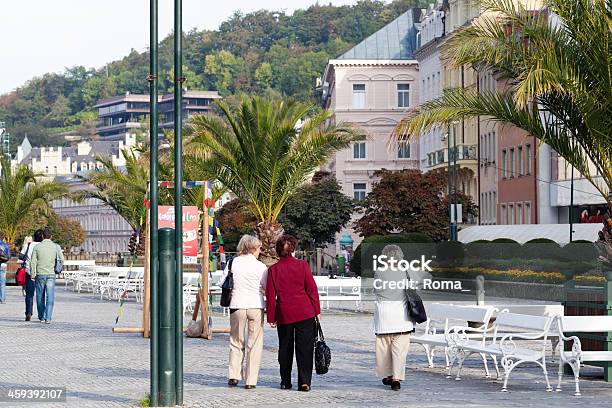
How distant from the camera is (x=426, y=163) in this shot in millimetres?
102125

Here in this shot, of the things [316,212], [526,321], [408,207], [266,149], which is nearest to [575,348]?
[526,321]

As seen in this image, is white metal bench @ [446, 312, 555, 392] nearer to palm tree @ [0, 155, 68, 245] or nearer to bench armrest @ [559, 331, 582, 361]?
bench armrest @ [559, 331, 582, 361]

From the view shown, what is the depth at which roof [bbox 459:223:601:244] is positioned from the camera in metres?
58.8

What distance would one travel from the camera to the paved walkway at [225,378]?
16.8m

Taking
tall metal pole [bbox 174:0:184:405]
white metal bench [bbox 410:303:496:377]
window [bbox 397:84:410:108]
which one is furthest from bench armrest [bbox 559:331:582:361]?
window [bbox 397:84:410:108]

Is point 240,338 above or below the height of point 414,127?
below

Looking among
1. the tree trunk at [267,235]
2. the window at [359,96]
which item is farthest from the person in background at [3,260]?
the window at [359,96]

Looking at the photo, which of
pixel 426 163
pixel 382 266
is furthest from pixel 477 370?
pixel 426 163

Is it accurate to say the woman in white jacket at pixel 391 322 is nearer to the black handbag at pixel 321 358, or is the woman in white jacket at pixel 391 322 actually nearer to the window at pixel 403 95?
the black handbag at pixel 321 358

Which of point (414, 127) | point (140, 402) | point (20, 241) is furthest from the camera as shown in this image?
point (20, 241)

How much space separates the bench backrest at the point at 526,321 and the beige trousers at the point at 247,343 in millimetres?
2885

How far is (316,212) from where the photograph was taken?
94.6 m

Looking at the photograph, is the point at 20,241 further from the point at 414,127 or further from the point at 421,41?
the point at 414,127

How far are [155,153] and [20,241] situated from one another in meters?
60.3
